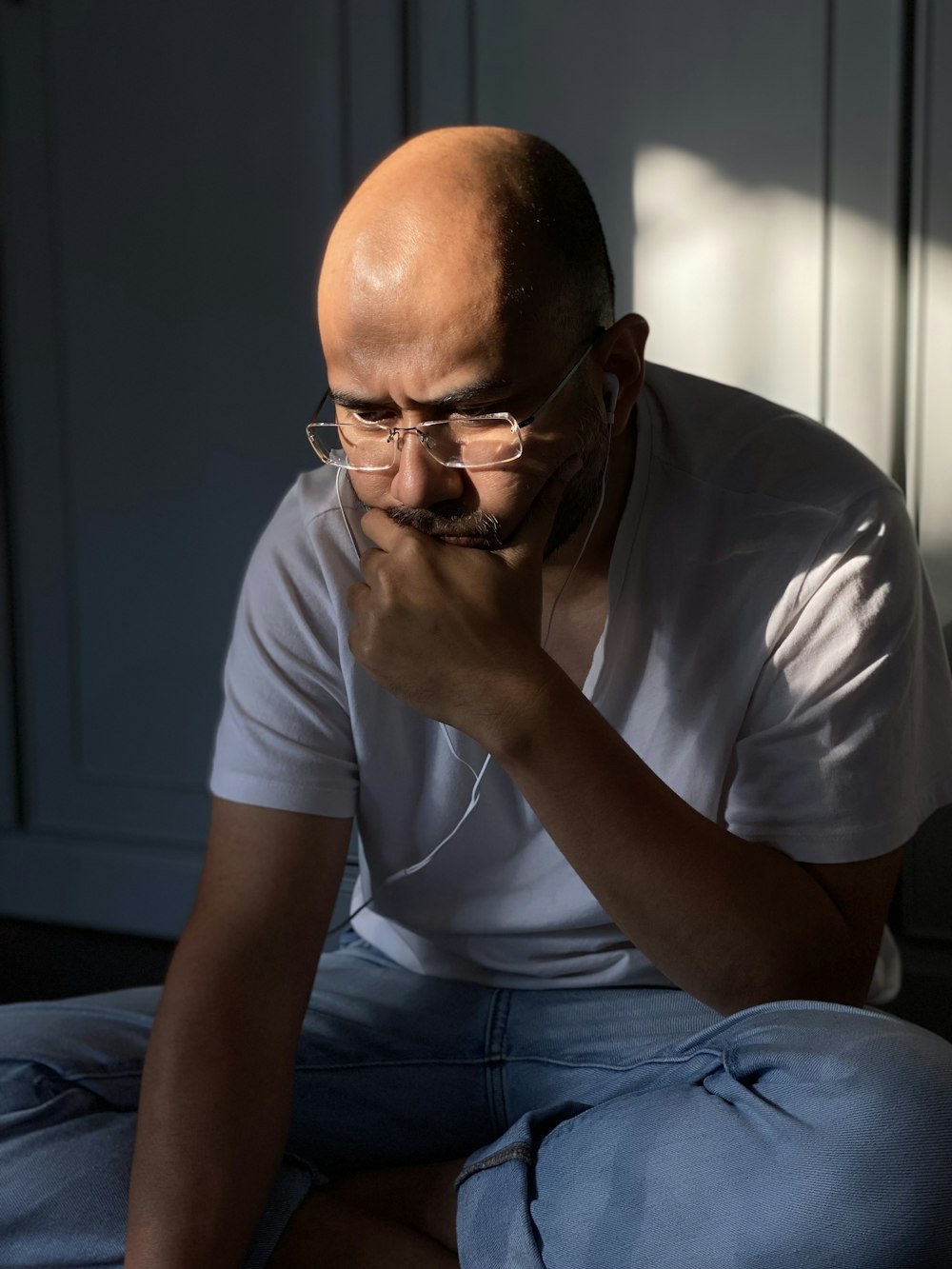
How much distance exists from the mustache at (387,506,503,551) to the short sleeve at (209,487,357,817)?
140mm

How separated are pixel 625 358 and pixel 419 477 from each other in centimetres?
23

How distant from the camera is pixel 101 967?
2105 mm

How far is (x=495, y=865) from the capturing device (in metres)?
1.19

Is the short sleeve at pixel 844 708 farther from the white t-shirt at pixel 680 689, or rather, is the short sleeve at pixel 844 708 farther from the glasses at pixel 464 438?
the glasses at pixel 464 438

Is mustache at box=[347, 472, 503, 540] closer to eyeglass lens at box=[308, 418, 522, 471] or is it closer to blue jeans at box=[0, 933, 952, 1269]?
eyeglass lens at box=[308, 418, 522, 471]

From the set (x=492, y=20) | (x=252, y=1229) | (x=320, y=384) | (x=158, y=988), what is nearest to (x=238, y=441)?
(x=320, y=384)

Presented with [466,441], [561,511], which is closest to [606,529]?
[561,511]

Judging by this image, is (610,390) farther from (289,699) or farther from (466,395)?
Result: (289,699)

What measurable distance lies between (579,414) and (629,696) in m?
0.26

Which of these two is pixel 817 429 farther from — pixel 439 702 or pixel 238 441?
pixel 238 441

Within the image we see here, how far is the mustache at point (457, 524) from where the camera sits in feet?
3.33

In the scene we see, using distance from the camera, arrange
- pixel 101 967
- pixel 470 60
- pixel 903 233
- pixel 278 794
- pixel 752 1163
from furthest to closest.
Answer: pixel 101 967
pixel 470 60
pixel 903 233
pixel 278 794
pixel 752 1163

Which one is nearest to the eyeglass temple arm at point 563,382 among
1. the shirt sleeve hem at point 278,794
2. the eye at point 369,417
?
the eye at point 369,417

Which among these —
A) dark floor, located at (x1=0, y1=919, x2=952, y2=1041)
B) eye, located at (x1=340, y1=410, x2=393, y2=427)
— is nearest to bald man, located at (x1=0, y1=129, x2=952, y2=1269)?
eye, located at (x1=340, y1=410, x2=393, y2=427)
